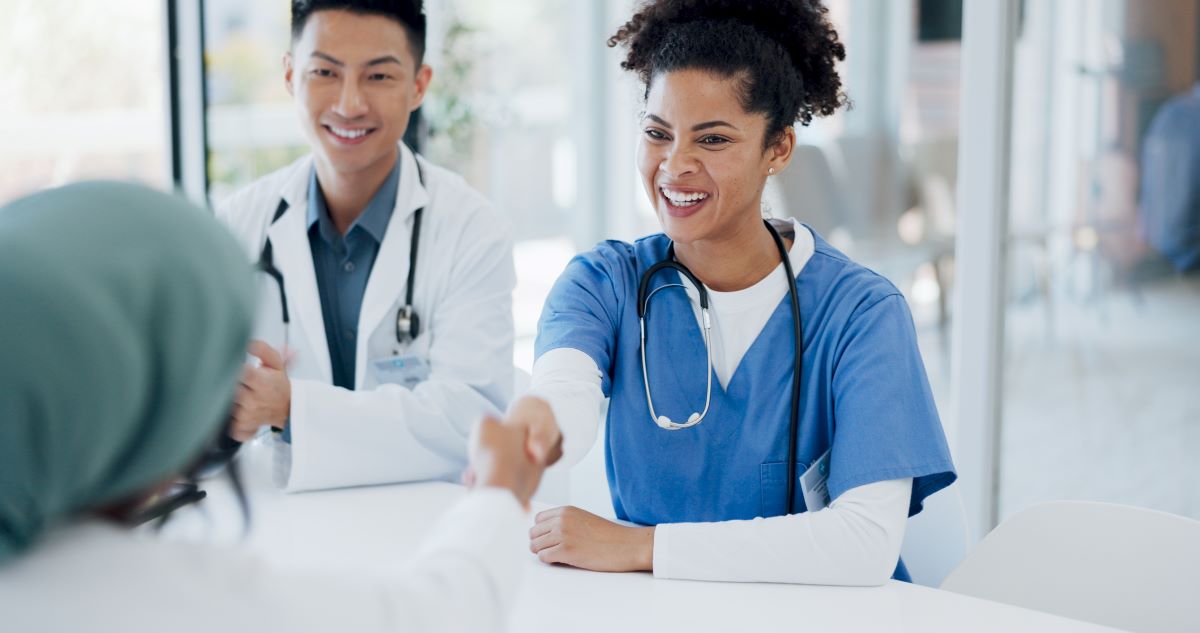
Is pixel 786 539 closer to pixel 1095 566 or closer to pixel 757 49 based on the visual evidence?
pixel 1095 566

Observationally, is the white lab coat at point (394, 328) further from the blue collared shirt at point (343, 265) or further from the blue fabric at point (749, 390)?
the blue fabric at point (749, 390)

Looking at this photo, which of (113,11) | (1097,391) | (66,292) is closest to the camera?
(66,292)

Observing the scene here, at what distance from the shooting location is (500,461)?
3.14ft

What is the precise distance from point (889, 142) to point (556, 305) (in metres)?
1.86

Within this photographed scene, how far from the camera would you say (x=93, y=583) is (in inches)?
25.7

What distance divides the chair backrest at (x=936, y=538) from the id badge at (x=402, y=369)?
2.61 feet

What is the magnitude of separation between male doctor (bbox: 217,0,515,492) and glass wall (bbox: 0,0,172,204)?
1.08 meters

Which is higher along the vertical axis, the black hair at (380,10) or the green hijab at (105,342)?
the black hair at (380,10)

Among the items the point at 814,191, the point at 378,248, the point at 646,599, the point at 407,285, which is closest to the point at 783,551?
the point at 646,599

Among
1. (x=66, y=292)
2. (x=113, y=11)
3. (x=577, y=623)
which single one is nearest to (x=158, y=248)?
(x=66, y=292)

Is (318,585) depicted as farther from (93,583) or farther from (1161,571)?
(1161,571)

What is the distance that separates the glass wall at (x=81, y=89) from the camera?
291cm

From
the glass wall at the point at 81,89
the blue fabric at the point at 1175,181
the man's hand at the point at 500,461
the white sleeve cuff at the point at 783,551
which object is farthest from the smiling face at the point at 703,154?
the glass wall at the point at 81,89

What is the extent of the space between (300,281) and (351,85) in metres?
0.36
